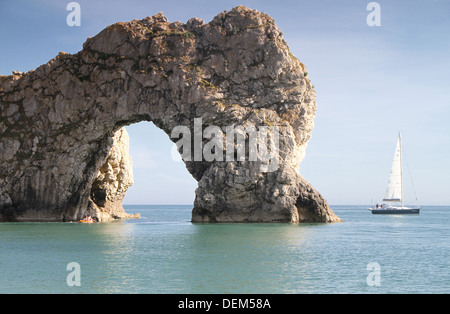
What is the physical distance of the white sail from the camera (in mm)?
92875

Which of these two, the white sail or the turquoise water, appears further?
the white sail

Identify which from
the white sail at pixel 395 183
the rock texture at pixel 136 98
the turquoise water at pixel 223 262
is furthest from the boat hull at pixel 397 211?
the turquoise water at pixel 223 262

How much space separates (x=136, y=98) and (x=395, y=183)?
5458cm

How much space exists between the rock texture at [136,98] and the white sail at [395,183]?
33825 millimetres

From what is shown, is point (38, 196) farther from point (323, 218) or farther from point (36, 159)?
point (323, 218)

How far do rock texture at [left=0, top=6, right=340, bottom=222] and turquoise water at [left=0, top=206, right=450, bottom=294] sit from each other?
1756 centimetres

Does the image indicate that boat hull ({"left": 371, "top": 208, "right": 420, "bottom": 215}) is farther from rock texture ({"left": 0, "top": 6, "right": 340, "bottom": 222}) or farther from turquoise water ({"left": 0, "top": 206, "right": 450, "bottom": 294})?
turquoise water ({"left": 0, "top": 206, "right": 450, "bottom": 294})

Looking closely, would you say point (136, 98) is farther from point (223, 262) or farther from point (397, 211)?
point (397, 211)

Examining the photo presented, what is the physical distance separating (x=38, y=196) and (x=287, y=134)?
3227cm

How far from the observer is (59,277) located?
25031 millimetres

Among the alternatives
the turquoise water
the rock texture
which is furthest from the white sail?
the turquoise water

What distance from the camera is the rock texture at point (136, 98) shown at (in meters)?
62.8

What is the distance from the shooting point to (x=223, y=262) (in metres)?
30.1

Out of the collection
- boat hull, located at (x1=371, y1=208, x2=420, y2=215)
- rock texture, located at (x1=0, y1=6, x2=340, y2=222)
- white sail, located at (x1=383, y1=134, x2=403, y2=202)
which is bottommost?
boat hull, located at (x1=371, y1=208, x2=420, y2=215)
